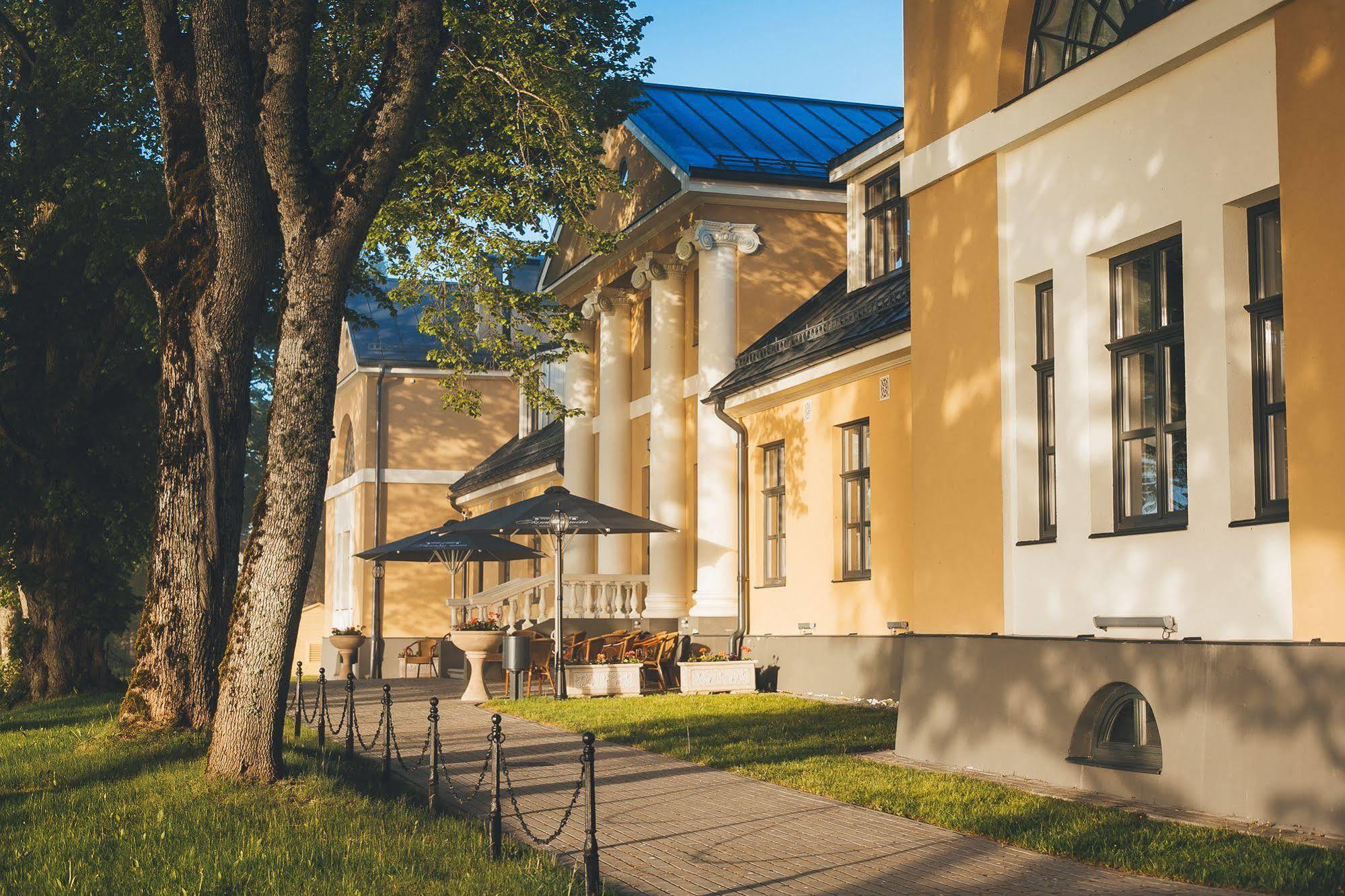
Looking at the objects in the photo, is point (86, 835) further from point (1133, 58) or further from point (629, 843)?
point (1133, 58)

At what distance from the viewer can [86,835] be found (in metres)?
8.46

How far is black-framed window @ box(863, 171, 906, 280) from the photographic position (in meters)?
20.4

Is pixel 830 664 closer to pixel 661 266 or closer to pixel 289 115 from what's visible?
pixel 661 266

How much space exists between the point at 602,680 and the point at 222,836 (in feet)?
38.9

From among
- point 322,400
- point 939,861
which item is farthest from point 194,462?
point 939,861

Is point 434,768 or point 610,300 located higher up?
point 610,300

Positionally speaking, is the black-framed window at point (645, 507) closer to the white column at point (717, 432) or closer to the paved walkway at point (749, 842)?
the white column at point (717, 432)

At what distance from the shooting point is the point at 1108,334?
11297 mm

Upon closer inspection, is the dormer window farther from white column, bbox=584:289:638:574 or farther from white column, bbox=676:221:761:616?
white column, bbox=676:221:761:616

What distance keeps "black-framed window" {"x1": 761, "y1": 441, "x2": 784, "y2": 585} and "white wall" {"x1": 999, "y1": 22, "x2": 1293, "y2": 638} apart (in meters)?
9.27

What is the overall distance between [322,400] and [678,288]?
47.6 feet

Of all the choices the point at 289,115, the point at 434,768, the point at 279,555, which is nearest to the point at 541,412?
the point at 289,115

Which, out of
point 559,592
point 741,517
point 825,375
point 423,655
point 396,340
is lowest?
point 423,655

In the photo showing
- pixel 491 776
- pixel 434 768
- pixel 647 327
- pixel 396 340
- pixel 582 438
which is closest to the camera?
pixel 434 768
